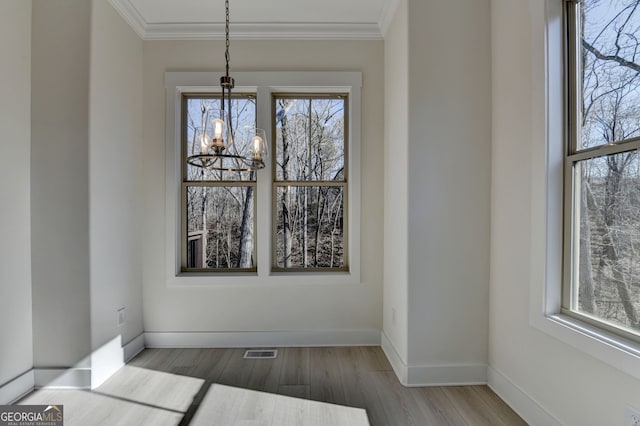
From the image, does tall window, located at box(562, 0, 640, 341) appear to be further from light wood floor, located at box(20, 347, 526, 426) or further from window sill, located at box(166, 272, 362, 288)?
window sill, located at box(166, 272, 362, 288)

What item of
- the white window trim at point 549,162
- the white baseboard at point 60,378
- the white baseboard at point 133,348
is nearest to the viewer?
the white window trim at point 549,162

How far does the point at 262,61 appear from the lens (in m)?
3.23

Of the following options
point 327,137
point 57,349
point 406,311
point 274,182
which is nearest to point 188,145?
point 274,182

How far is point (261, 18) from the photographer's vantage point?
10.1 ft

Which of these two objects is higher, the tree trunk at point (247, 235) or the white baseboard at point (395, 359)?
the tree trunk at point (247, 235)

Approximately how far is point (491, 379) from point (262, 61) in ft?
10.7

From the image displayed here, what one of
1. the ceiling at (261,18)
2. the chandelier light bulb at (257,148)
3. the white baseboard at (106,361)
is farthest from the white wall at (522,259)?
the white baseboard at (106,361)

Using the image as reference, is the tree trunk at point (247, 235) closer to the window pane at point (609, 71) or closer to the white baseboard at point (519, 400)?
the white baseboard at point (519, 400)

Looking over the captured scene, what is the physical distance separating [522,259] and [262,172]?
2204mm

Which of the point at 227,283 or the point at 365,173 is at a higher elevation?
the point at 365,173

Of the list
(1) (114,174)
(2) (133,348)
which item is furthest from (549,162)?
(2) (133,348)

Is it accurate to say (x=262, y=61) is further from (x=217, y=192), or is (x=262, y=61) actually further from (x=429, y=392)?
(x=429, y=392)

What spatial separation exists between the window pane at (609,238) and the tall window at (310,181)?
1962mm

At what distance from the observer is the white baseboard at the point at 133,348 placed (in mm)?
2887
